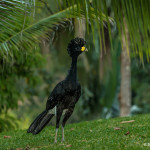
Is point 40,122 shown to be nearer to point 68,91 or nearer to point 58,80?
point 68,91

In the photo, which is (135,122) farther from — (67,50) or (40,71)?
(40,71)

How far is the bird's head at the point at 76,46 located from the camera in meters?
5.14

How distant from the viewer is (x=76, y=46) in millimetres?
5180

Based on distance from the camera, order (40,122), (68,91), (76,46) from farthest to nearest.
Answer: (40,122) < (76,46) < (68,91)

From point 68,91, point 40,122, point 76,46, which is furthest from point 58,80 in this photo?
point 68,91

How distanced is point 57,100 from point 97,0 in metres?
3.17

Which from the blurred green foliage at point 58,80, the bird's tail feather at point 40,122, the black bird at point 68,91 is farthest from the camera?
the blurred green foliage at point 58,80

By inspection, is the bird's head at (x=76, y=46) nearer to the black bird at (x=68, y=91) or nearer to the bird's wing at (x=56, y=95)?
the black bird at (x=68, y=91)

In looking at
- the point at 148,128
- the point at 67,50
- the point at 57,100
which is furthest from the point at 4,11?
the point at 148,128

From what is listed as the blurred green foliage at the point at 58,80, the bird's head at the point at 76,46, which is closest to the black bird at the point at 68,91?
the bird's head at the point at 76,46

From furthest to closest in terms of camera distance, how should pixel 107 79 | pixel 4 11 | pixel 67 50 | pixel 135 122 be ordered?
pixel 107 79
pixel 135 122
pixel 4 11
pixel 67 50

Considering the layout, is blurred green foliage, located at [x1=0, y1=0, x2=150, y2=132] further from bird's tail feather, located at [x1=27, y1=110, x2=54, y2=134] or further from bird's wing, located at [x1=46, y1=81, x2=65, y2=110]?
bird's wing, located at [x1=46, y1=81, x2=65, y2=110]

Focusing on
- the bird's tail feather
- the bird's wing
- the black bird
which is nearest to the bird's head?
the black bird

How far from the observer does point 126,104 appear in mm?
14930
